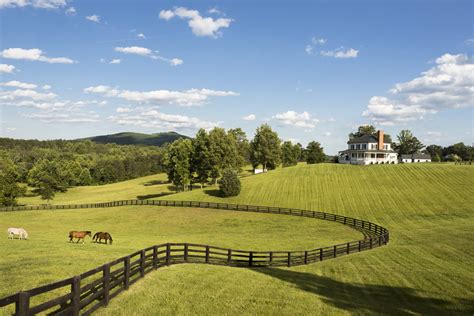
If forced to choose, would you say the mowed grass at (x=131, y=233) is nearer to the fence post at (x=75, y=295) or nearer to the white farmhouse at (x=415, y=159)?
the fence post at (x=75, y=295)

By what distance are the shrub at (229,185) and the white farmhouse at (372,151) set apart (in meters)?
44.7

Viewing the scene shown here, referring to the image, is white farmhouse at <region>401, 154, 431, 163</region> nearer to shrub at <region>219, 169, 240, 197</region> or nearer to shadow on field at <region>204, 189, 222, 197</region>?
shrub at <region>219, 169, 240, 197</region>

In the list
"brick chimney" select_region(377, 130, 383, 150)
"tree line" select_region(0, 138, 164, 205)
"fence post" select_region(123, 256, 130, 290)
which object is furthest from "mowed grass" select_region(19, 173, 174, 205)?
"fence post" select_region(123, 256, 130, 290)

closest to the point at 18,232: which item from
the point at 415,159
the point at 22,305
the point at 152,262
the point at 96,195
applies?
the point at 152,262

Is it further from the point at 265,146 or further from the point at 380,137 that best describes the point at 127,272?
the point at 380,137

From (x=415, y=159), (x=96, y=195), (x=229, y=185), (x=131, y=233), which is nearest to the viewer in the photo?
(x=131, y=233)

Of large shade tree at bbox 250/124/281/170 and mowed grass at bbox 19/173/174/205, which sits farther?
large shade tree at bbox 250/124/281/170

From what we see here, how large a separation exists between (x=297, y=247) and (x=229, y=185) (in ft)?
115

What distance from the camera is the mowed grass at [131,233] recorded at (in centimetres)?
1534

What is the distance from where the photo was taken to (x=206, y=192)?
71062 millimetres

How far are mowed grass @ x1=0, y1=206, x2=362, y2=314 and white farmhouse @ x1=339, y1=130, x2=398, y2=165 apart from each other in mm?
54728

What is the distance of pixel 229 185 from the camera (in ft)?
219

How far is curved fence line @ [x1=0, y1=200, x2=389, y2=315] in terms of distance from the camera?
8541 mm

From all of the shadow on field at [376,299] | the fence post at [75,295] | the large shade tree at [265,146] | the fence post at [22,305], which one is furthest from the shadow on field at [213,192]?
the fence post at [22,305]
